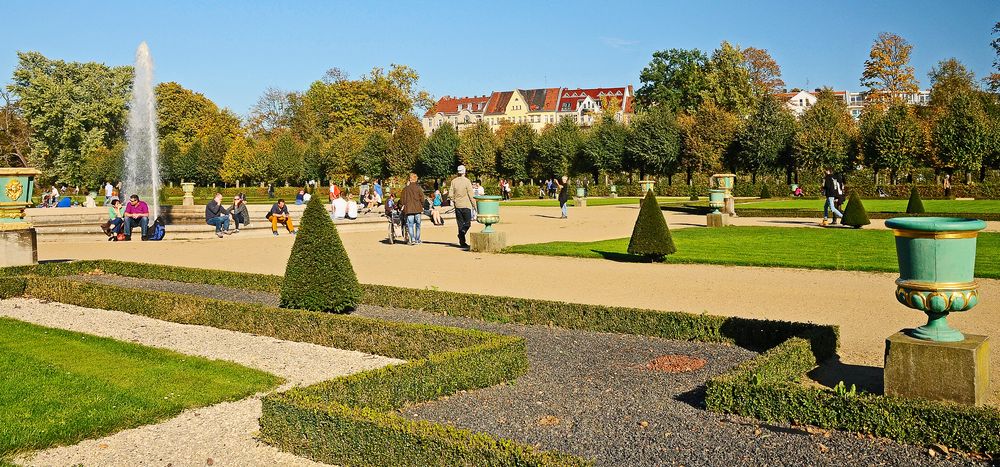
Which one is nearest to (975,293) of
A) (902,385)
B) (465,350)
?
(902,385)

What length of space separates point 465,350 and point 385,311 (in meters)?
3.95

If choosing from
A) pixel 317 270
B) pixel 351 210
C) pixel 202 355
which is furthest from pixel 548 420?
pixel 351 210

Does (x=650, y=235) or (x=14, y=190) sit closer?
(x=650, y=235)

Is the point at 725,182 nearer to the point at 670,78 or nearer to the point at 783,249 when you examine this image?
the point at 783,249

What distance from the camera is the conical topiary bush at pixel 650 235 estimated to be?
50.3ft

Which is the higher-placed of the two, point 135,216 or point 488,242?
point 135,216

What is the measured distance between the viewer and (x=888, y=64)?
66.6m

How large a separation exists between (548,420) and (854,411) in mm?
1966

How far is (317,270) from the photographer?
1005 centimetres

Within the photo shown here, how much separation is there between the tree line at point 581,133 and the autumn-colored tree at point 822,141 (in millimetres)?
87

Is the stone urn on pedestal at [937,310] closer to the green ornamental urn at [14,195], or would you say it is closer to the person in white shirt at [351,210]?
the green ornamental urn at [14,195]

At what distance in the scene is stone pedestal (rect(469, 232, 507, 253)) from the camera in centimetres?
1850

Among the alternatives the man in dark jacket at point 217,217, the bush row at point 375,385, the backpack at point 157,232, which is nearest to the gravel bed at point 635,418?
the bush row at point 375,385

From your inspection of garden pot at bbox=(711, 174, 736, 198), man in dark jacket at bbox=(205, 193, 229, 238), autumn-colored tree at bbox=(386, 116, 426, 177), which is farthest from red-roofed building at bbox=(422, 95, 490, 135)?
man in dark jacket at bbox=(205, 193, 229, 238)
